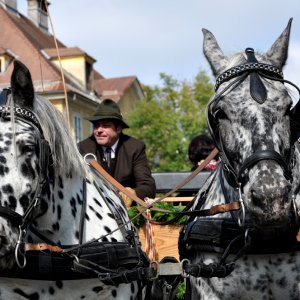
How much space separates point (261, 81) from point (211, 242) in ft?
3.33

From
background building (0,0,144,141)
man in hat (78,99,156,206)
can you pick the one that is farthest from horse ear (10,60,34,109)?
background building (0,0,144,141)

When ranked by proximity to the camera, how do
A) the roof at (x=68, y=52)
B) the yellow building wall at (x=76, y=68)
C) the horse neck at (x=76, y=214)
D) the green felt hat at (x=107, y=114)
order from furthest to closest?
the yellow building wall at (x=76, y=68), the roof at (x=68, y=52), the green felt hat at (x=107, y=114), the horse neck at (x=76, y=214)

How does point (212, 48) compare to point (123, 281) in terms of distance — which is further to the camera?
point (212, 48)

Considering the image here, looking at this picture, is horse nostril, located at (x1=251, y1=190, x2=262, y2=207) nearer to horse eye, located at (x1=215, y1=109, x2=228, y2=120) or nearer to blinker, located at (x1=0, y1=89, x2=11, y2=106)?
horse eye, located at (x1=215, y1=109, x2=228, y2=120)

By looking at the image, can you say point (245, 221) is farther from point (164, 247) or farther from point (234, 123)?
point (164, 247)

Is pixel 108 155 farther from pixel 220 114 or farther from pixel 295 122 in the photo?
pixel 295 122

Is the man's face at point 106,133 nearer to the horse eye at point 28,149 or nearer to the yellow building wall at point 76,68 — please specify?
the horse eye at point 28,149

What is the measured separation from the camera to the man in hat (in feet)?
18.2

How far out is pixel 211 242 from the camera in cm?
399

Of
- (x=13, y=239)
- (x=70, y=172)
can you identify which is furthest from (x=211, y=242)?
(x=13, y=239)

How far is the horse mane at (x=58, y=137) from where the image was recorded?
354 centimetres

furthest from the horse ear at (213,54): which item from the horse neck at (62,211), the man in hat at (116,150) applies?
the man in hat at (116,150)

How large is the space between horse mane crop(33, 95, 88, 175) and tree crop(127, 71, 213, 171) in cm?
2420

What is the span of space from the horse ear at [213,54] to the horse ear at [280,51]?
0.28 metres
